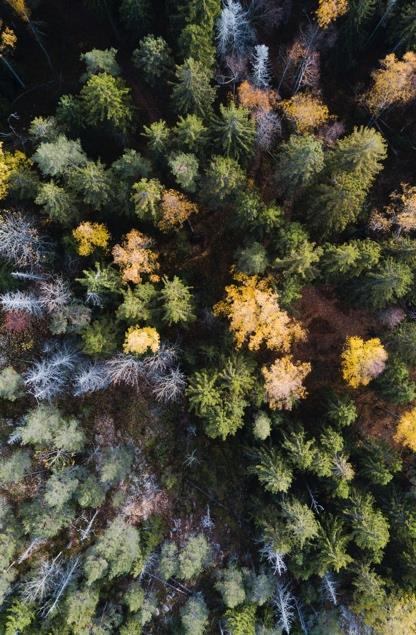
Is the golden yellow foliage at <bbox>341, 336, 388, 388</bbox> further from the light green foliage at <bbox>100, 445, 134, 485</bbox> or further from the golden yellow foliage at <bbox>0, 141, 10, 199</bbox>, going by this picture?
the golden yellow foliage at <bbox>0, 141, 10, 199</bbox>

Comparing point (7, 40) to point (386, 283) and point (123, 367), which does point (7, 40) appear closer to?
point (123, 367)

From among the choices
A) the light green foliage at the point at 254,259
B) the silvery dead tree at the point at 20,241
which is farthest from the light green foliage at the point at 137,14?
the light green foliage at the point at 254,259

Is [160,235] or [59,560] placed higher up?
[160,235]

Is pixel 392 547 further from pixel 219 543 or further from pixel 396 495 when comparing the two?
pixel 219 543

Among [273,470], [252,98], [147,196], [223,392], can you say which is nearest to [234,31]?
[252,98]

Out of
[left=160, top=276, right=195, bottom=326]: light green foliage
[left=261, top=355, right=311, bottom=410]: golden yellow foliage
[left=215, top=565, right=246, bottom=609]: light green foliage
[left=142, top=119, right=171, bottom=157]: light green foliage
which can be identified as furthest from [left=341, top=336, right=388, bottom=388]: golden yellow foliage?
[left=142, top=119, right=171, bottom=157]: light green foliage

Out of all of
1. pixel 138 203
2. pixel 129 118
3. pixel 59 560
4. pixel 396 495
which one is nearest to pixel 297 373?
pixel 396 495
